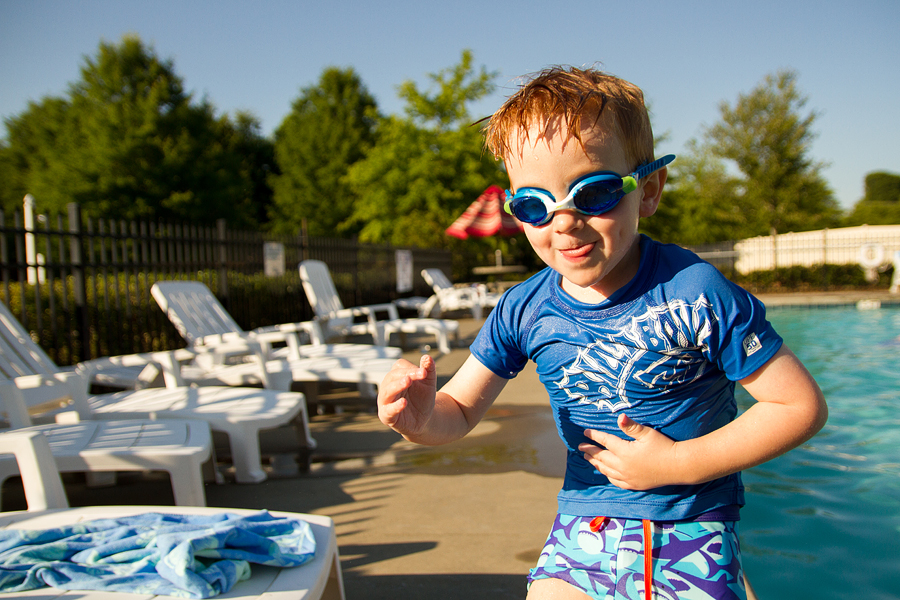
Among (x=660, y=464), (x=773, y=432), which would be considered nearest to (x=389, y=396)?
(x=660, y=464)

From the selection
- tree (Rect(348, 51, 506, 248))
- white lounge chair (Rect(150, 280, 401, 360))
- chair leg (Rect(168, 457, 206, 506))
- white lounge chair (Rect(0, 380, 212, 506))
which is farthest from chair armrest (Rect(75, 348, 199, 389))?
tree (Rect(348, 51, 506, 248))

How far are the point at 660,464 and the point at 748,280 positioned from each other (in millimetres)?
22912

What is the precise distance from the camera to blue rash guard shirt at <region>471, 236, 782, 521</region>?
1143 mm

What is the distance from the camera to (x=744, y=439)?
1090mm

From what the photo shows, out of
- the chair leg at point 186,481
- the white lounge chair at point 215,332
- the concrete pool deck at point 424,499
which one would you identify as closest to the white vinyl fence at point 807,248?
the white lounge chair at point 215,332

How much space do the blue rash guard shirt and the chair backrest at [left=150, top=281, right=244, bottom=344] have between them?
15.7 feet

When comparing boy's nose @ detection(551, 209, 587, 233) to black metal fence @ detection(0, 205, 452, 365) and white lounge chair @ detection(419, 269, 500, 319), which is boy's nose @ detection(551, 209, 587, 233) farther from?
white lounge chair @ detection(419, 269, 500, 319)

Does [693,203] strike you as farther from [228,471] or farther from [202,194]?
[228,471]

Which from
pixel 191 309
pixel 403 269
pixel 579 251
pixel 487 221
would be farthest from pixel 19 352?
pixel 487 221

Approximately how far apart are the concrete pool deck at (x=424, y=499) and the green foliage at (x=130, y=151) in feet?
97.5

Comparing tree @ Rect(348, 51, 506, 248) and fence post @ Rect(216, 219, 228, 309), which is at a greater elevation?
tree @ Rect(348, 51, 506, 248)

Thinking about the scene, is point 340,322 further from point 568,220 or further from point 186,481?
point 568,220

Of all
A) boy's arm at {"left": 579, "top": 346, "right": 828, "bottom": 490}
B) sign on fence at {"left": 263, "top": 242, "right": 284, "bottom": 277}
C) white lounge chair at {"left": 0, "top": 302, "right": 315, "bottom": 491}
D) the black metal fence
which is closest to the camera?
boy's arm at {"left": 579, "top": 346, "right": 828, "bottom": 490}

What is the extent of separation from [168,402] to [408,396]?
10.2 feet
